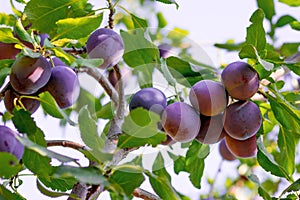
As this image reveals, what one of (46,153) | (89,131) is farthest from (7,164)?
(89,131)

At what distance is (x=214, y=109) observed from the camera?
105 cm

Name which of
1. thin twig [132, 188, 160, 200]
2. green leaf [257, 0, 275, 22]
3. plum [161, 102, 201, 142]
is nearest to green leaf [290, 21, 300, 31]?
green leaf [257, 0, 275, 22]

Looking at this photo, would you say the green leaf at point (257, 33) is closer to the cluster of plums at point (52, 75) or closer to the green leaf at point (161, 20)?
the cluster of plums at point (52, 75)

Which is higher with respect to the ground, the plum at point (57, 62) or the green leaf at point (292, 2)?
the plum at point (57, 62)

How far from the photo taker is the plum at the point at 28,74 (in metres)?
0.94

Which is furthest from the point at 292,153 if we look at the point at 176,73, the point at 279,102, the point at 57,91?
the point at 57,91

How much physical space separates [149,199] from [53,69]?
0.33 metres

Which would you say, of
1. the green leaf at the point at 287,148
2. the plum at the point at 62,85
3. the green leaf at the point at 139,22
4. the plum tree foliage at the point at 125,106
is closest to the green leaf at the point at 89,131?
the plum tree foliage at the point at 125,106

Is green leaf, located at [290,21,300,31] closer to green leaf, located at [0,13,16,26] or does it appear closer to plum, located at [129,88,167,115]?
plum, located at [129,88,167,115]

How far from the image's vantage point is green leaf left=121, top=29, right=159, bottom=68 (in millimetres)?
1232

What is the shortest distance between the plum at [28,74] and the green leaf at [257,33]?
433 mm

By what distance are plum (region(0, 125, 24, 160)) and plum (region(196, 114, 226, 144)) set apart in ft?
1.31

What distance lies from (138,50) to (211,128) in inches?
11.3

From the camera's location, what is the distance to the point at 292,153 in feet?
4.27
